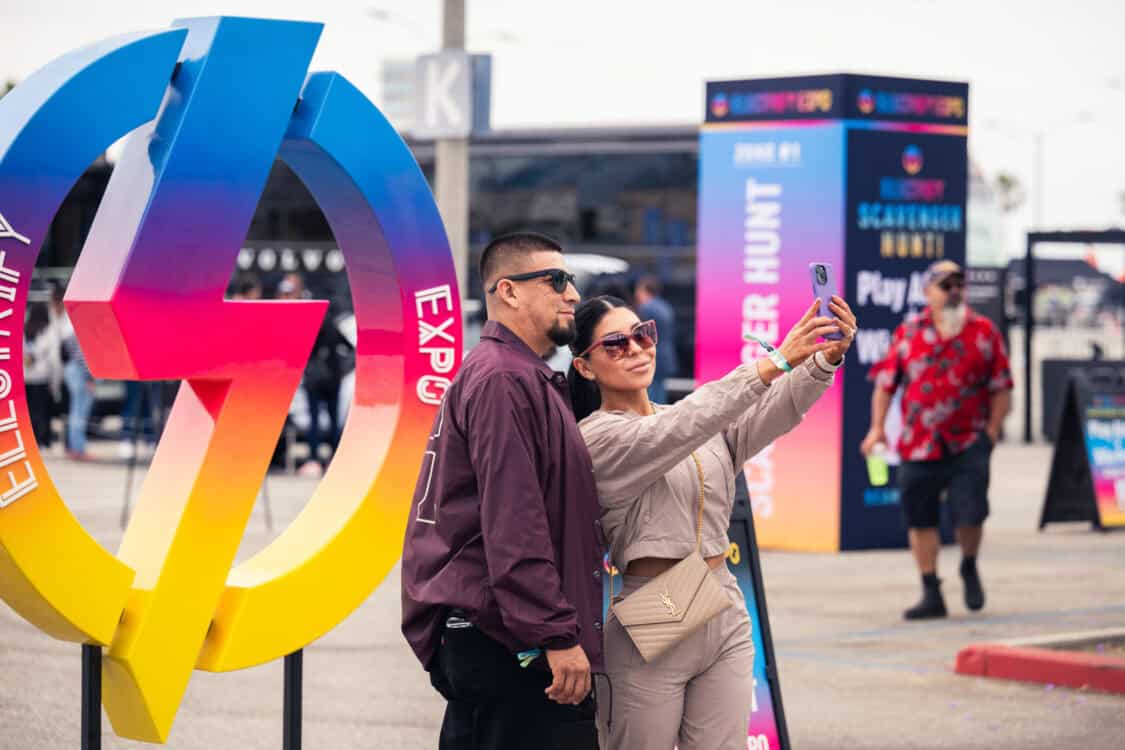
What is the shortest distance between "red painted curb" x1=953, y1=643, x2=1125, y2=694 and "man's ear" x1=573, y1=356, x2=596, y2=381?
4.46 m

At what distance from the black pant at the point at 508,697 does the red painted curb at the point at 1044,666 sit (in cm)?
466

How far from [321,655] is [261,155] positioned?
4.20 m

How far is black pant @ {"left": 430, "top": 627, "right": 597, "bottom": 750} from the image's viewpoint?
4.23 meters

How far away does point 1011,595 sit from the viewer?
11000 millimetres

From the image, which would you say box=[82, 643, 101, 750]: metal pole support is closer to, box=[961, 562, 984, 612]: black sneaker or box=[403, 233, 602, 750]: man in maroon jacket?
box=[403, 233, 602, 750]: man in maroon jacket

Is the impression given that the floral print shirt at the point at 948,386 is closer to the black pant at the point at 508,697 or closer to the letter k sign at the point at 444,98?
the letter k sign at the point at 444,98

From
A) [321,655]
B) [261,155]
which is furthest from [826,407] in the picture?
[261,155]

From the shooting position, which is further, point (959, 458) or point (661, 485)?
point (959, 458)

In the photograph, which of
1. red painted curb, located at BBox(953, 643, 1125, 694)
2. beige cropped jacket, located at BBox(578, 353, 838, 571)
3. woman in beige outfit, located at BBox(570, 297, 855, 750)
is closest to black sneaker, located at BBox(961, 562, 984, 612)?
red painted curb, located at BBox(953, 643, 1125, 694)

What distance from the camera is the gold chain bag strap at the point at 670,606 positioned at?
446 cm

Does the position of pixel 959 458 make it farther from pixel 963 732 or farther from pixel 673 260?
pixel 673 260

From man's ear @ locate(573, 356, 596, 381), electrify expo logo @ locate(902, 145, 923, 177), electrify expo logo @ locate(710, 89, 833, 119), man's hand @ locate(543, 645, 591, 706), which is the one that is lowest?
man's hand @ locate(543, 645, 591, 706)

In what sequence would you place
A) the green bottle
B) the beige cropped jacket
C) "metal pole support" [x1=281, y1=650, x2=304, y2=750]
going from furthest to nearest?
the green bottle < "metal pole support" [x1=281, y1=650, x2=304, y2=750] < the beige cropped jacket

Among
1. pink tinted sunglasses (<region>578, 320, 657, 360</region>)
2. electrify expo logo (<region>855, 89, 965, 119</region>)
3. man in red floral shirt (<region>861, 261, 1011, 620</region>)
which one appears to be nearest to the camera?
pink tinted sunglasses (<region>578, 320, 657, 360</region>)
